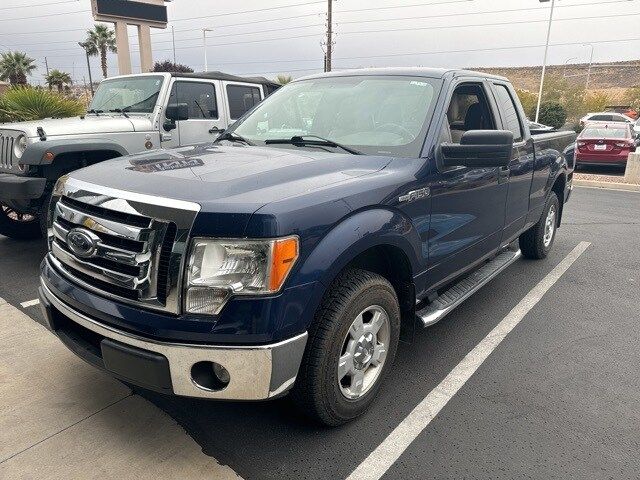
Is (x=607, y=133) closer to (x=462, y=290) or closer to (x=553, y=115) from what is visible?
(x=462, y=290)

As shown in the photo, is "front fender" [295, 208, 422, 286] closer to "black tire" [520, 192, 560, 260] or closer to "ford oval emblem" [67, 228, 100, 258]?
"ford oval emblem" [67, 228, 100, 258]

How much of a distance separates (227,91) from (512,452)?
610 centimetres

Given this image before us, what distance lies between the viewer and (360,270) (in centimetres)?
257

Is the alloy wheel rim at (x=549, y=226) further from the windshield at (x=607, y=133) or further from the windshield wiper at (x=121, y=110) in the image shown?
the windshield at (x=607, y=133)

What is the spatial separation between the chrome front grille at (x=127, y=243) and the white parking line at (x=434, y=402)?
4.02 ft

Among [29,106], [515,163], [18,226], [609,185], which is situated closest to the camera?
[515,163]

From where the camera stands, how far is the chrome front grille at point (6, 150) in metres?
4.97

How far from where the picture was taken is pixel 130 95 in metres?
6.49

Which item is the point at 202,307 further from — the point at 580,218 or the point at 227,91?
the point at 580,218

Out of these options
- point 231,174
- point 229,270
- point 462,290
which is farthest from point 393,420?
point 231,174

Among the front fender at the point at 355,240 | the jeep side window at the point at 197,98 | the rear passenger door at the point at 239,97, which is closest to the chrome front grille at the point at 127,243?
the front fender at the point at 355,240

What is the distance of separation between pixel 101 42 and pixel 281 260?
65868 millimetres

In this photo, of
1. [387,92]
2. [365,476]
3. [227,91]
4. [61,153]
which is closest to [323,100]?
[387,92]

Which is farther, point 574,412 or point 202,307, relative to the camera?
point 574,412
